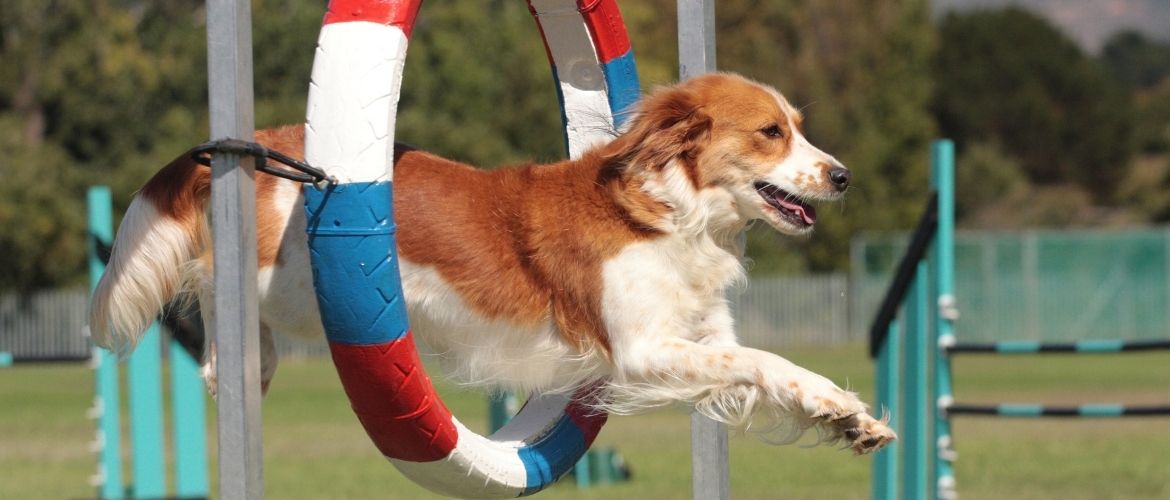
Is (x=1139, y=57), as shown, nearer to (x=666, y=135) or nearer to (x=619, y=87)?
(x=619, y=87)

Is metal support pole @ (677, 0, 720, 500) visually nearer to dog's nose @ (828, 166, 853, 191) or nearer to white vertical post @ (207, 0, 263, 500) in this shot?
dog's nose @ (828, 166, 853, 191)

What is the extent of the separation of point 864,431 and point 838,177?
0.82m

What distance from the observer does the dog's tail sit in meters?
4.71

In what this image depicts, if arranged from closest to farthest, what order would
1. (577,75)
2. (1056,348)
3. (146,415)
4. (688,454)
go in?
(577,75), (1056,348), (146,415), (688,454)

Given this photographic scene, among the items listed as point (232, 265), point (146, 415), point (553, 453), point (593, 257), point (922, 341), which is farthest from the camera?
point (146, 415)

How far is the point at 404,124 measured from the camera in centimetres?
3534

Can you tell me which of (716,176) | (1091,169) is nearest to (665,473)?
(716,176)

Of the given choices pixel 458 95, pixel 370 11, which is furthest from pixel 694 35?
pixel 458 95

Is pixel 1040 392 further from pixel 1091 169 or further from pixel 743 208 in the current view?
pixel 1091 169

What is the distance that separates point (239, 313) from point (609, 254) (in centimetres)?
131

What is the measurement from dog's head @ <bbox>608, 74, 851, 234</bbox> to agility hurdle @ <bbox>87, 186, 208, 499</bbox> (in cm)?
493

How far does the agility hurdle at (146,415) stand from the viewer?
9.22 meters

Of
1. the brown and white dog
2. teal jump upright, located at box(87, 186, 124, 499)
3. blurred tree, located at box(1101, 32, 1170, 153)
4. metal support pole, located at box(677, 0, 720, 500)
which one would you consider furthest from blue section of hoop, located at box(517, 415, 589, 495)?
blurred tree, located at box(1101, 32, 1170, 153)

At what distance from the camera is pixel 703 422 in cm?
548
